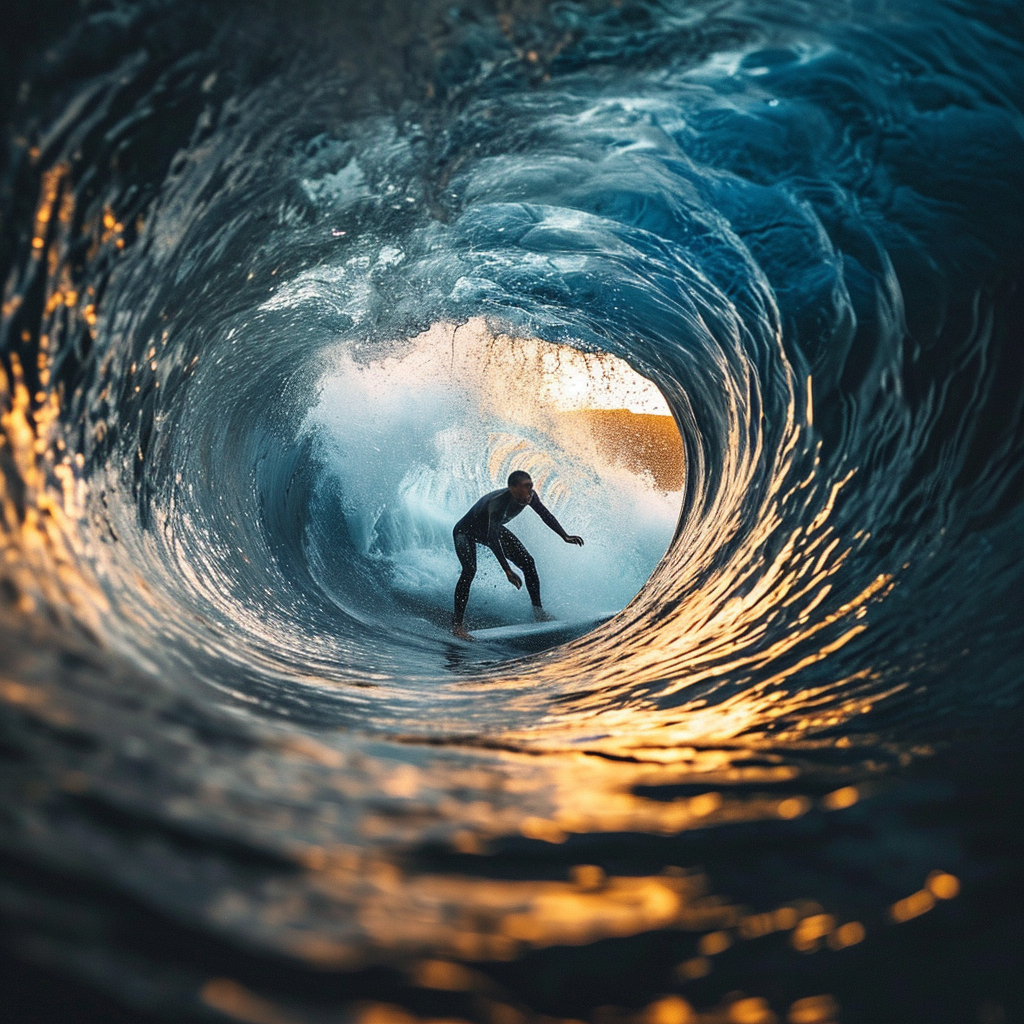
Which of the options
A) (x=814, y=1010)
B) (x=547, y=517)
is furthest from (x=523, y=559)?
(x=814, y=1010)

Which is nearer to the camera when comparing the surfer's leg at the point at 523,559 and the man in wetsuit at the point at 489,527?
the man in wetsuit at the point at 489,527

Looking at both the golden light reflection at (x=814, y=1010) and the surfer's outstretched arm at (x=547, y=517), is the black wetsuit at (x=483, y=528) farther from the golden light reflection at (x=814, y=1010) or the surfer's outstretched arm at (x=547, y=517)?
the golden light reflection at (x=814, y=1010)

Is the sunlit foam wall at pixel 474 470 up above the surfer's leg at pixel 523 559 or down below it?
above

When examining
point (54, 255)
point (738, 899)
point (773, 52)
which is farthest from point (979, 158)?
point (54, 255)

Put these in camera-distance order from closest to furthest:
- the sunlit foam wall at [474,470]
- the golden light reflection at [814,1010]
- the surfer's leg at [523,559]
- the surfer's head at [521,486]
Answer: the golden light reflection at [814,1010] → the surfer's head at [521,486] → the surfer's leg at [523,559] → the sunlit foam wall at [474,470]

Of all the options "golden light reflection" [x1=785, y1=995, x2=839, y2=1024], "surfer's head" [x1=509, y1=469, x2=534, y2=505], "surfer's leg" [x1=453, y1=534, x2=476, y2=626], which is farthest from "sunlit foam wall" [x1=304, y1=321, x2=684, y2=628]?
"golden light reflection" [x1=785, y1=995, x2=839, y2=1024]

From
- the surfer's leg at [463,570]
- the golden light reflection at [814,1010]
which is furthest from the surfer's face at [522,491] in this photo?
the golden light reflection at [814,1010]

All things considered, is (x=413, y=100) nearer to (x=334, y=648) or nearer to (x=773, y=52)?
(x=773, y=52)
